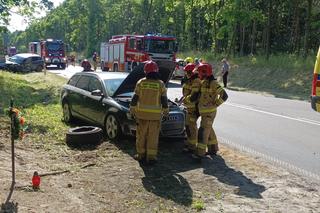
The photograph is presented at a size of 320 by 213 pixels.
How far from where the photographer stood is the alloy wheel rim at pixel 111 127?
9.29m

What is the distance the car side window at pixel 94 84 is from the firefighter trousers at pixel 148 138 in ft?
9.10

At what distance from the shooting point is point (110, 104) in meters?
9.48

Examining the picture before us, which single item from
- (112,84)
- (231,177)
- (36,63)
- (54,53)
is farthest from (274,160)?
(54,53)

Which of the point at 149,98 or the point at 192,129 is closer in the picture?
→ the point at 149,98

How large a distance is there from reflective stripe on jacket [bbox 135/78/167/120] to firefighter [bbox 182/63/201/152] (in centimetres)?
68

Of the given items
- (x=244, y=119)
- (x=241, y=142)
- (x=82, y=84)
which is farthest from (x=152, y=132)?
(x=244, y=119)

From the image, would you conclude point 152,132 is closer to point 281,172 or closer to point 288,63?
point 281,172

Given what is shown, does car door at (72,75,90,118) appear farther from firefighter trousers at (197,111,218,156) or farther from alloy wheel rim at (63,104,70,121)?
firefighter trousers at (197,111,218,156)

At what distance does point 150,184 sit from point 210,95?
6.60 ft

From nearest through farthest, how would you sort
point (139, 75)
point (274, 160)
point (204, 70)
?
A: point (204, 70) → point (274, 160) → point (139, 75)

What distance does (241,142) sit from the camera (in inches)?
394

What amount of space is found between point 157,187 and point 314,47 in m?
40.2

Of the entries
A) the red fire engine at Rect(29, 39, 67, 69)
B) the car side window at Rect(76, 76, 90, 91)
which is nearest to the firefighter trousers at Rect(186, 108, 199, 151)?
the car side window at Rect(76, 76, 90, 91)

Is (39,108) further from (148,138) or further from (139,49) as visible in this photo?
(139,49)
